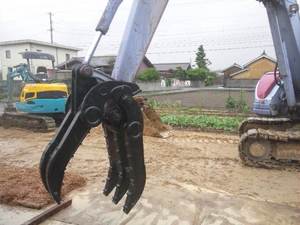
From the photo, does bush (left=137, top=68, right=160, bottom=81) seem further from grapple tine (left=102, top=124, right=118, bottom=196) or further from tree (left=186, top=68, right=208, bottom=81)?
grapple tine (left=102, top=124, right=118, bottom=196)

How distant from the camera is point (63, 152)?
2.99m

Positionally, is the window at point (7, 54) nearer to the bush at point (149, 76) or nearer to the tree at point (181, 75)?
the bush at point (149, 76)

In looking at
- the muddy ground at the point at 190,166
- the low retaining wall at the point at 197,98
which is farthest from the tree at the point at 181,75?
the muddy ground at the point at 190,166

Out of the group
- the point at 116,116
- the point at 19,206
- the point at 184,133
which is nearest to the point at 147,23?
the point at 116,116

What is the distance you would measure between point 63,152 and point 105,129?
385 millimetres

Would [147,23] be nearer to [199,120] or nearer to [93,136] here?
[93,136]

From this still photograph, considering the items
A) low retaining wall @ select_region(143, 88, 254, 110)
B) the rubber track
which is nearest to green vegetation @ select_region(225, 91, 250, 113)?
low retaining wall @ select_region(143, 88, 254, 110)

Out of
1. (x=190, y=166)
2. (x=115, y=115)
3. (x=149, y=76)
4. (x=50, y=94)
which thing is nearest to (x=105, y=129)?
(x=115, y=115)

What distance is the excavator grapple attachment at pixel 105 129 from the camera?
9.82 ft

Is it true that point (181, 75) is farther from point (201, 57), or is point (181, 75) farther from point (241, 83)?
point (201, 57)

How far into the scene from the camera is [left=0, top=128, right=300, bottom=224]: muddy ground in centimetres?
671

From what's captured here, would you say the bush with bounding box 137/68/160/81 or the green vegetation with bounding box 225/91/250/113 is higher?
the bush with bounding box 137/68/160/81

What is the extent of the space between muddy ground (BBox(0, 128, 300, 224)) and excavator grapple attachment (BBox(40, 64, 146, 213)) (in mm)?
2918

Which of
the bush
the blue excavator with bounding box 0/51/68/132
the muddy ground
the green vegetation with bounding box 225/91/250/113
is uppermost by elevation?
the bush
